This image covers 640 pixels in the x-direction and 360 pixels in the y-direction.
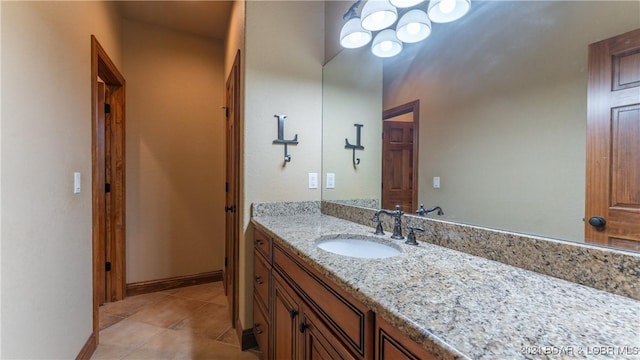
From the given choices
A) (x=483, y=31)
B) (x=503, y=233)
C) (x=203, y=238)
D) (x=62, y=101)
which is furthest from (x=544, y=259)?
(x=203, y=238)

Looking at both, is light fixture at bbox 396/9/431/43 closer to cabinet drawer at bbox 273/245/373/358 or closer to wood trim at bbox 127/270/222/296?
cabinet drawer at bbox 273/245/373/358

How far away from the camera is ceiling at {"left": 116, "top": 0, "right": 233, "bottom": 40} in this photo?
7.82 feet

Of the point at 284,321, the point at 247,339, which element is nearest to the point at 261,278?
the point at 284,321

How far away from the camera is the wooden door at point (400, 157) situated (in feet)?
4.90

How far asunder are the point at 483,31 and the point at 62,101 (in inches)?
80.6

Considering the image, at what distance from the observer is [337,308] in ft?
2.69

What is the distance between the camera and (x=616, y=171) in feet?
2.61

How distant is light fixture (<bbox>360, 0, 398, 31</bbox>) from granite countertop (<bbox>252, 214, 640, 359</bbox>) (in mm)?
1218

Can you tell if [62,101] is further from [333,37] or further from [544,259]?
[544,259]

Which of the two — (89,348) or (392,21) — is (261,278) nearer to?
(89,348)

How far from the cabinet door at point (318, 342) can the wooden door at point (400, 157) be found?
2.41 ft

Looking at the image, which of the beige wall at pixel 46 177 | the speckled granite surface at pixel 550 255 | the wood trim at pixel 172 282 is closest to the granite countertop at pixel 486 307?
the speckled granite surface at pixel 550 255

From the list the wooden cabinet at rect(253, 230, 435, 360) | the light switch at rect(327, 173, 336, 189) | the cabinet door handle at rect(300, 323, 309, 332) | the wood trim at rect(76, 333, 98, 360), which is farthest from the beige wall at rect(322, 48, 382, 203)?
the wood trim at rect(76, 333, 98, 360)

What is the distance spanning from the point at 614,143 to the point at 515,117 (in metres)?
0.31
